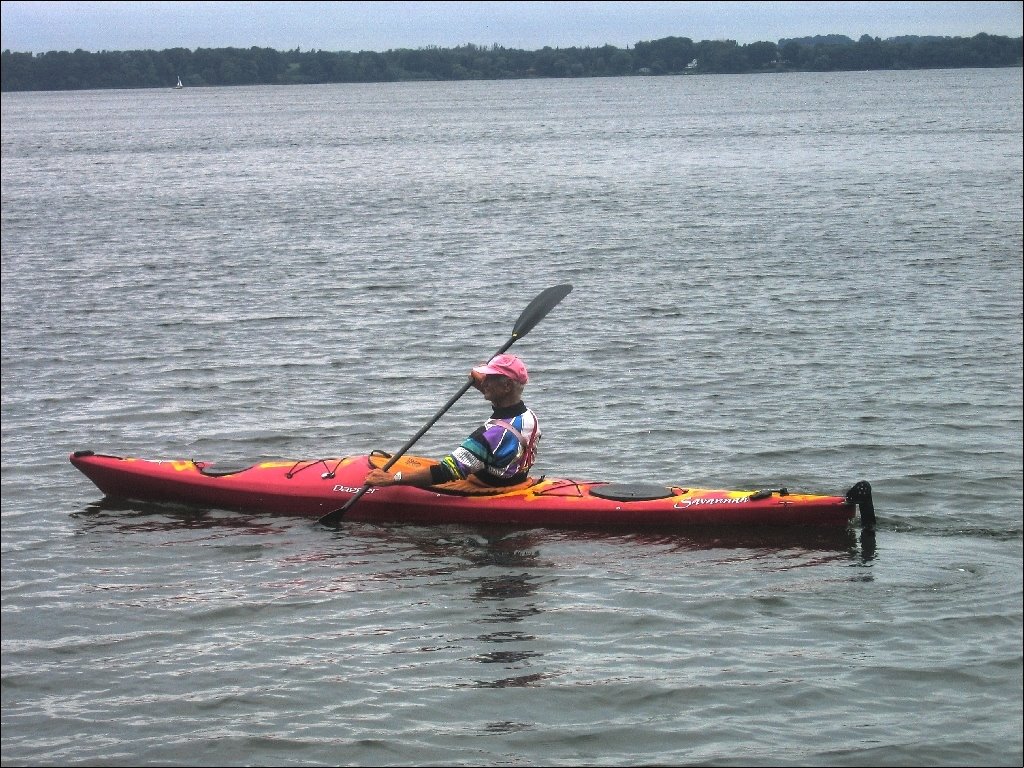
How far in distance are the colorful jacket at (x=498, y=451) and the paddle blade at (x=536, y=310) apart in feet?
5.37

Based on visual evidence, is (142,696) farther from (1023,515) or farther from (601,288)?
(601,288)

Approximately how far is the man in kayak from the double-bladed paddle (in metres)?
0.21

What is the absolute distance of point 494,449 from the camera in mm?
8484

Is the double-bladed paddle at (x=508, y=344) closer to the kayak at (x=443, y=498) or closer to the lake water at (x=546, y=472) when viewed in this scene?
the kayak at (x=443, y=498)

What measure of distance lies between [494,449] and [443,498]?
22.5 inches

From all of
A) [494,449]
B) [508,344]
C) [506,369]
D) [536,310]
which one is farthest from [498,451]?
[536,310]

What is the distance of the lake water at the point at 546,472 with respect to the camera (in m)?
6.05

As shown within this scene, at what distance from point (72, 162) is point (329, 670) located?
4766 centimetres

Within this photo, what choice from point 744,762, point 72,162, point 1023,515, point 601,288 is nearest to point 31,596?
point 744,762

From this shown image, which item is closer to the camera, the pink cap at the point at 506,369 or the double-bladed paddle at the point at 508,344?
the pink cap at the point at 506,369

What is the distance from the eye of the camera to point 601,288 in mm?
19484

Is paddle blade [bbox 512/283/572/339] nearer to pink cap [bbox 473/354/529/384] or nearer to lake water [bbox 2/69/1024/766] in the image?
lake water [bbox 2/69/1024/766]

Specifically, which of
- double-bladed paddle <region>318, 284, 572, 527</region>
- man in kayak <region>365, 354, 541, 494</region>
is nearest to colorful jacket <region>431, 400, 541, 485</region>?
man in kayak <region>365, 354, 541, 494</region>

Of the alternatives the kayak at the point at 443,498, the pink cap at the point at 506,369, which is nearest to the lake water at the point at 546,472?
the kayak at the point at 443,498
